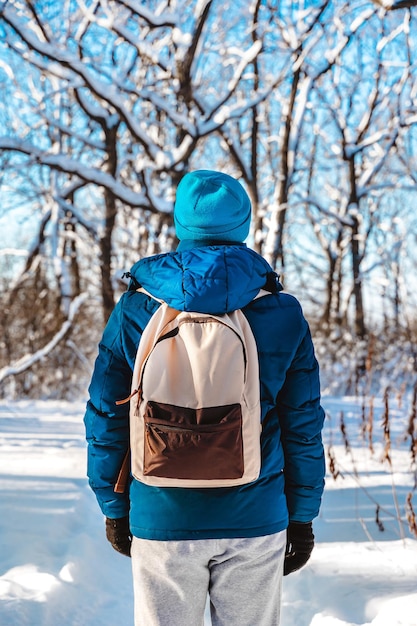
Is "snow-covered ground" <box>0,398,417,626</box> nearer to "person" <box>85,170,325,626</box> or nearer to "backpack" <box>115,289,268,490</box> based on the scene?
"person" <box>85,170,325,626</box>

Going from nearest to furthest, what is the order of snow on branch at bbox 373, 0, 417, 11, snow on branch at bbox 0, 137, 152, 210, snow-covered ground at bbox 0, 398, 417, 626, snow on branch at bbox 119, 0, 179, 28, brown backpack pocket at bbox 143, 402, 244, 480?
brown backpack pocket at bbox 143, 402, 244, 480
snow-covered ground at bbox 0, 398, 417, 626
snow on branch at bbox 373, 0, 417, 11
snow on branch at bbox 119, 0, 179, 28
snow on branch at bbox 0, 137, 152, 210

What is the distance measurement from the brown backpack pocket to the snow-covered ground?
4.52 feet

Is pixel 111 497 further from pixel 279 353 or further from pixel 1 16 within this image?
pixel 1 16

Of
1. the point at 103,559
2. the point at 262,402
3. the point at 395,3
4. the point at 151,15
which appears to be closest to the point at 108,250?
the point at 151,15

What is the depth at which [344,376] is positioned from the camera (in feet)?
36.4

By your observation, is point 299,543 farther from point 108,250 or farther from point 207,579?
point 108,250

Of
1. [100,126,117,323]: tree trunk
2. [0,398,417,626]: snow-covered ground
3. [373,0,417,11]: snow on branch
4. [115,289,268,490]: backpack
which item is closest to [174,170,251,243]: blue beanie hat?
[115,289,268,490]: backpack

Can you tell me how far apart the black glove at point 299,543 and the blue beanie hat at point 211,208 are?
2.60ft

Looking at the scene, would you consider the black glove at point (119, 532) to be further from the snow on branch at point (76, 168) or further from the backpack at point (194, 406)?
the snow on branch at point (76, 168)

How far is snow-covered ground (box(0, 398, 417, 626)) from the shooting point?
231cm

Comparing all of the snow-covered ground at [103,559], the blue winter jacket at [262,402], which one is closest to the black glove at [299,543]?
the blue winter jacket at [262,402]

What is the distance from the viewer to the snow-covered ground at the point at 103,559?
231 centimetres

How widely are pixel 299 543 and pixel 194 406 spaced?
1.91 feet

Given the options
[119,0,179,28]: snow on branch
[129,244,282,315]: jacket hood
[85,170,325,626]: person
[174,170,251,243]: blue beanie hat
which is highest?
[119,0,179,28]: snow on branch
